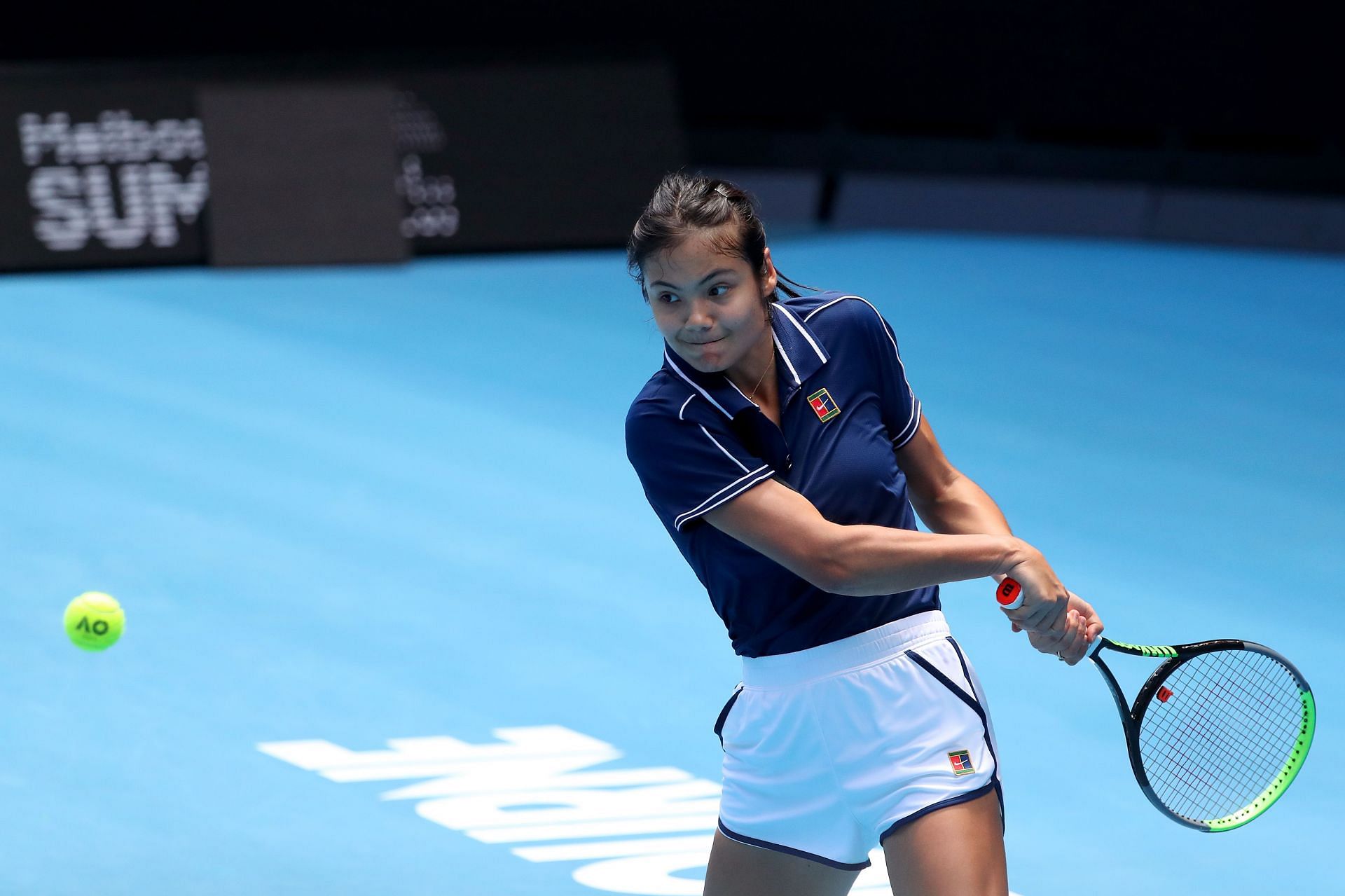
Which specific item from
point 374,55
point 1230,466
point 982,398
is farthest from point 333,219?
point 1230,466

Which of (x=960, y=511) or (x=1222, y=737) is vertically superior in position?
(x=960, y=511)

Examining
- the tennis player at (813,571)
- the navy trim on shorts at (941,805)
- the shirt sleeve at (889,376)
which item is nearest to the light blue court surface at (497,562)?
the tennis player at (813,571)

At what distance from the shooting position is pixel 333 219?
12695mm

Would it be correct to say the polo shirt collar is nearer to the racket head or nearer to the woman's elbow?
the woman's elbow

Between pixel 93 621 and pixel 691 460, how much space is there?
10.8 feet

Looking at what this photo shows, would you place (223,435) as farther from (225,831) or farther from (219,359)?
(225,831)

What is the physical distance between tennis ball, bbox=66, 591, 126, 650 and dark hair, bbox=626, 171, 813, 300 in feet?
10.7

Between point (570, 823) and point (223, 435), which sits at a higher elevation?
point (570, 823)

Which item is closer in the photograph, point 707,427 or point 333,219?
point 707,427

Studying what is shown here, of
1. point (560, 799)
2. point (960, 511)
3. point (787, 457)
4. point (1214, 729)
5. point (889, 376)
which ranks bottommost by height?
point (560, 799)

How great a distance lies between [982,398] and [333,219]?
4820 mm

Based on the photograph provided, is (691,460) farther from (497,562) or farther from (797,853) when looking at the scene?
(497,562)

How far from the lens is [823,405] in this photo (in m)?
3.33

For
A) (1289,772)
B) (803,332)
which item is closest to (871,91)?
(1289,772)
